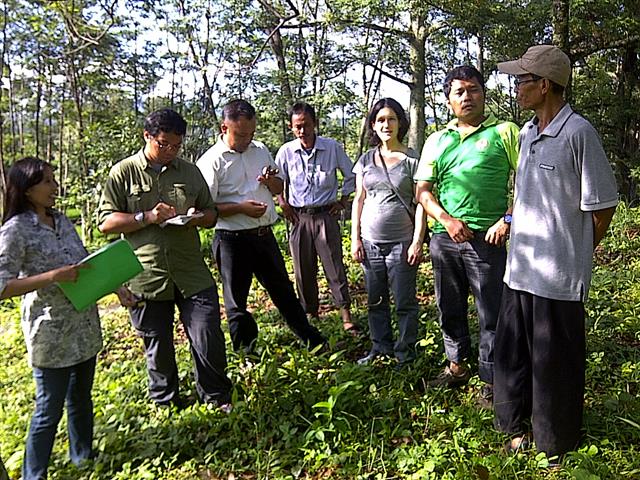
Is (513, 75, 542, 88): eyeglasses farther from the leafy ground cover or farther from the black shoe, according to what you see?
the black shoe

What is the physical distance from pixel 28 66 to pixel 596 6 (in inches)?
739

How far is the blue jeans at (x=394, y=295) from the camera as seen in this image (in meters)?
3.37

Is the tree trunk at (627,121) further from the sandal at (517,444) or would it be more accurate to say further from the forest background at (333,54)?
the sandal at (517,444)

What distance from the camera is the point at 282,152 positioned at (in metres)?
4.26

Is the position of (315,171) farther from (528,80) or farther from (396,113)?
(528,80)

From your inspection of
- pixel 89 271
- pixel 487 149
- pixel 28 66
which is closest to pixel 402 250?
pixel 487 149

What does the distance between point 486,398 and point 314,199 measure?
201 cm

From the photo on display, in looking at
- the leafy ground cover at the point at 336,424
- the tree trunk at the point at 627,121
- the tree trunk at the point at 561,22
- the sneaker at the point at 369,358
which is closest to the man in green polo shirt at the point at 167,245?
the leafy ground cover at the point at 336,424

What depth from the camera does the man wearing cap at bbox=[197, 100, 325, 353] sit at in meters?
3.50

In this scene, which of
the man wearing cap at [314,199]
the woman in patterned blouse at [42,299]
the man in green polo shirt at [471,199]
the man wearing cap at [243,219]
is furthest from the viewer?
the man wearing cap at [314,199]

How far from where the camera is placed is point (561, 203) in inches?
88.7

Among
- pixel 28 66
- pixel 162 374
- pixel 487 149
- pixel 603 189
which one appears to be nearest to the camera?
pixel 603 189

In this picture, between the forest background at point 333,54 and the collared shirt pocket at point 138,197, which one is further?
the forest background at point 333,54

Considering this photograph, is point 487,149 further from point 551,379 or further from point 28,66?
point 28,66
